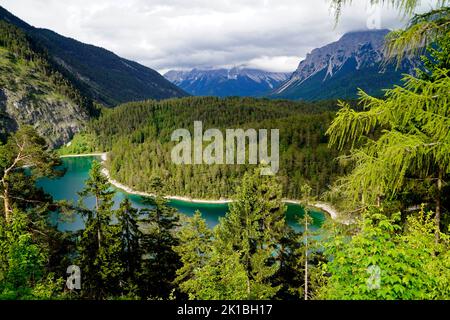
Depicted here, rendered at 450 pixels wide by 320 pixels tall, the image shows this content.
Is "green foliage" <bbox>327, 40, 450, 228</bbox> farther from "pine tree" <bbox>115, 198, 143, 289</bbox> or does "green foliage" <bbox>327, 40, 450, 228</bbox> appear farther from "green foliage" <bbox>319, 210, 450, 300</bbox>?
"pine tree" <bbox>115, 198, 143, 289</bbox>

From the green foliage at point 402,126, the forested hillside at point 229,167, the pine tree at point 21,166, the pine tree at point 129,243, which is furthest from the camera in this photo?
the forested hillside at point 229,167

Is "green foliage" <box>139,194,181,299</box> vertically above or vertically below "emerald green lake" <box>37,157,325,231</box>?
above

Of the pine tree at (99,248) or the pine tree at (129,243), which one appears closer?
the pine tree at (99,248)

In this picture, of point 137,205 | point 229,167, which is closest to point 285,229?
point 137,205

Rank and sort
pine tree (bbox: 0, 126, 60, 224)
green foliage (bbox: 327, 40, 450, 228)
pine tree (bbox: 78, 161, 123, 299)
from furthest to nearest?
1. pine tree (bbox: 78, 161, 123, 299)
2. pine tree (bbox: 0, 126, 60, 224)
3. green foliage (bbox: 327, 40, 450, 228)

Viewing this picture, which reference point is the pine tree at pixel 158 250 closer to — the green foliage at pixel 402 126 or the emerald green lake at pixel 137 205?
the green foliage at pixel 402 126

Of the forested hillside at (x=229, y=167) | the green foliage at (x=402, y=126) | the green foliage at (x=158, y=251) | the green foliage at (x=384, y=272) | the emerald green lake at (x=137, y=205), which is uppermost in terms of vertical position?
the green foliage at (x=402, y=126)

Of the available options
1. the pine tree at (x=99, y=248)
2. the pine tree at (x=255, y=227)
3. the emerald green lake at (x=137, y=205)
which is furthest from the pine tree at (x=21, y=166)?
the emerald green lake at (x=137, y=205)

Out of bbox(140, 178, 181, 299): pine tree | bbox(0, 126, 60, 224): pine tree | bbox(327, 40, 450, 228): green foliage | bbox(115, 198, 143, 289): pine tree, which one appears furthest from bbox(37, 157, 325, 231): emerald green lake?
bbox(327, 40, 450, 228): green foliage

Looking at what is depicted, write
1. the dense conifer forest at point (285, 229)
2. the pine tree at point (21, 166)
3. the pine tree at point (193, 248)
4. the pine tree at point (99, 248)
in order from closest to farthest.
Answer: the dense conifer forest at point (285, 229)
the pine tree at point (21, 166)
the pine tree at point (99, 248)
the pine tree at point (193, 248)

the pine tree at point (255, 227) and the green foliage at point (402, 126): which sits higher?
the green foliage at point (402, 126)

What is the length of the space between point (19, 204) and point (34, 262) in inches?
268

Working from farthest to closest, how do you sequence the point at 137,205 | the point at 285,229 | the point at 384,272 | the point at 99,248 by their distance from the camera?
the point at 137,205
the point at 285,229
the point at 99,248
the point at 384,272

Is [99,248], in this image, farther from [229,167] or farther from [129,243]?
[229,167]
